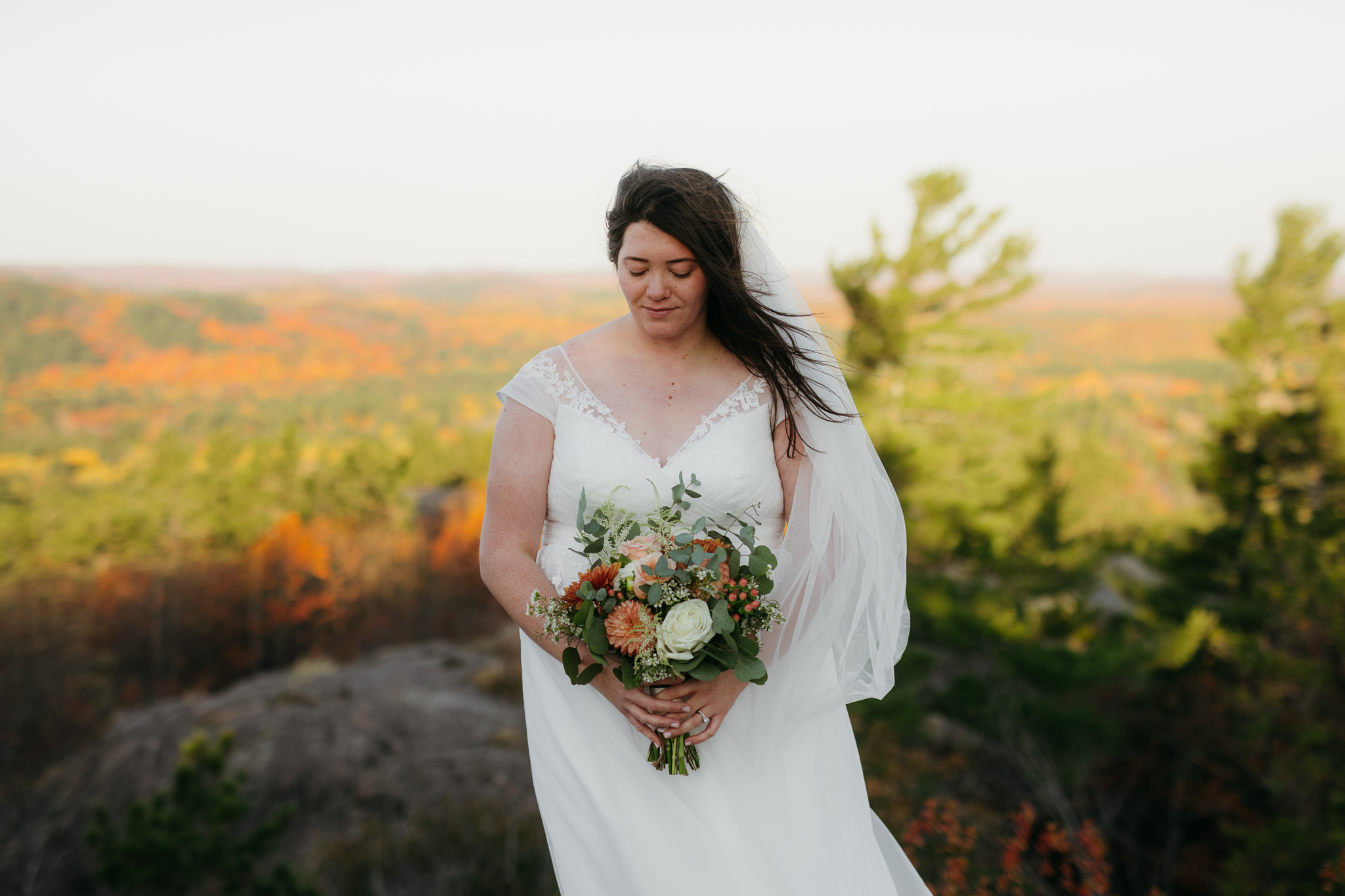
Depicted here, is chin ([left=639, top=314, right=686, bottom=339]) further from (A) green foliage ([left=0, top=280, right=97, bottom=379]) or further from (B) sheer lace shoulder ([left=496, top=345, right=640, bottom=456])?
(A) green foliage ([left=0, top=280, right=97, bottom=379])

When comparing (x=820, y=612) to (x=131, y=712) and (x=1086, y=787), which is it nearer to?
(x=1086, y=787)

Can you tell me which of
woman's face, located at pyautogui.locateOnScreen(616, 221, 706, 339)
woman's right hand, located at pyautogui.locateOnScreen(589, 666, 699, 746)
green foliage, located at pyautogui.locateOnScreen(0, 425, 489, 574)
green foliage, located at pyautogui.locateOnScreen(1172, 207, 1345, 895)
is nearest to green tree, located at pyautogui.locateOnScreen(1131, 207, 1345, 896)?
green foliage, located at pyautogui.locateOnScreen(1172, 207, 1345, 895)

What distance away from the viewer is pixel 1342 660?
7.41m

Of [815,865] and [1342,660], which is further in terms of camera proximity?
[1342,660]

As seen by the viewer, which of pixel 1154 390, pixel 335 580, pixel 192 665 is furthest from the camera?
pixel 1154 390

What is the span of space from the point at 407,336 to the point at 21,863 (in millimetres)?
77103

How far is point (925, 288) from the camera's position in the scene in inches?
656

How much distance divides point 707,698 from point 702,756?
26cm

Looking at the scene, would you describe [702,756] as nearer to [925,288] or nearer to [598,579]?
[598,579]

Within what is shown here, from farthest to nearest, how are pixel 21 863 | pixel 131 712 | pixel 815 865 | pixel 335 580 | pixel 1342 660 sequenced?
pixel 335 580, pixel 131 712, pixel 1342 660, pixel 21 863, pixel 815 865

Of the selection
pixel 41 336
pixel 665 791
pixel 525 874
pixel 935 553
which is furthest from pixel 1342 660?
pixel 41 336

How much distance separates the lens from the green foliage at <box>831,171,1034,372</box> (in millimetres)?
16156

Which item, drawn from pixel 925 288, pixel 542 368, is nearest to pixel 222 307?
pixel 925 288

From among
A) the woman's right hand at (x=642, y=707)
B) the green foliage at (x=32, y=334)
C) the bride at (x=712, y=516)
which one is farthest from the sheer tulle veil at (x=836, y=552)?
the green foliage at (x=32, y=334)
